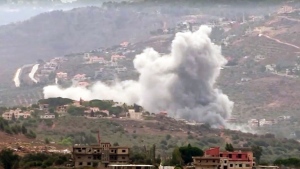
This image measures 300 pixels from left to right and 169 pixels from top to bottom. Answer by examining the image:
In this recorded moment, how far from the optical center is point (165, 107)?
94.9m

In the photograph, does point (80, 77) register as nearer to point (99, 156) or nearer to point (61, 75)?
point (61, 75)

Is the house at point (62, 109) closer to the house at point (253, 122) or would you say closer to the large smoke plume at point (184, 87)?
the large smoke plume at point (184, 87)

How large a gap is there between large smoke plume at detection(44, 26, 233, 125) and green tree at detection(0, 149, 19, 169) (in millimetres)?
34079

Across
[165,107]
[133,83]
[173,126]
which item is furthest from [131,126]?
[133,83]

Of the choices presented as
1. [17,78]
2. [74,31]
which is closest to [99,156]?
[17,78]

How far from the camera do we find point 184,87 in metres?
95.9

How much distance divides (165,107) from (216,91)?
496 centimetres

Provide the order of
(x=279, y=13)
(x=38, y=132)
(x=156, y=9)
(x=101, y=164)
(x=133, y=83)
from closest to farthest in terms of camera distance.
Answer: (x=101, y=164) → (x=38, y=132) → (x=133, y=83) → (x=279, y=13) → (x=156, y=9)

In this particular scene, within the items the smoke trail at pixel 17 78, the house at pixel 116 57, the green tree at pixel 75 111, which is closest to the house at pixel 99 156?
the green tree at pixel 75 111

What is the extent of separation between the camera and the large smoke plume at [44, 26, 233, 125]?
308 feet

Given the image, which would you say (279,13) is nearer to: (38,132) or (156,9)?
(156,9)

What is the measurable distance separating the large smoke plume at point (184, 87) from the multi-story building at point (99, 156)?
3179 cm

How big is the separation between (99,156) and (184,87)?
38226mm

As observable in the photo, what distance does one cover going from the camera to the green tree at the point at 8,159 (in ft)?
186
